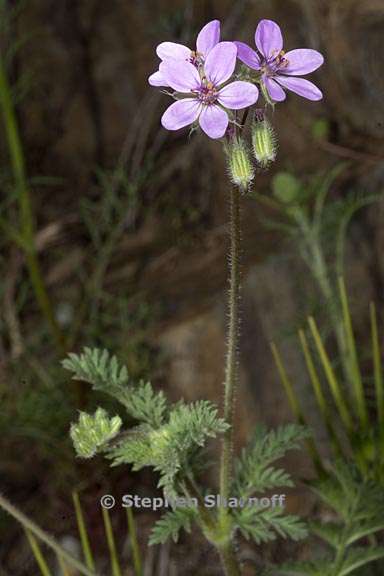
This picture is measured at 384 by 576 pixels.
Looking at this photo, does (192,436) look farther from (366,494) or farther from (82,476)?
(82,476)

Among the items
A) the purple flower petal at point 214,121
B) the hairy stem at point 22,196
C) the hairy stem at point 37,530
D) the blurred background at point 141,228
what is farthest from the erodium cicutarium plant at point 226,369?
the hairy stem at point 22,196

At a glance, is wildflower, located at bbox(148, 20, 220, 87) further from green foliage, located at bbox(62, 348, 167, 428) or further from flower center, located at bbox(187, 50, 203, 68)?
green foliage, located at bbox(62, 348, 167, 428)

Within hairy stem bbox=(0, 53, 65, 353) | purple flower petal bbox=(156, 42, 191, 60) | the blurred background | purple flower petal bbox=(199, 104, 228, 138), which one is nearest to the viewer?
purple flower petal bbox=(199, 104, 228, 138)

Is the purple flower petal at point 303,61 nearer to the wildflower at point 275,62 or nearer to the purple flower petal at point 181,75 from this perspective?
the wildflower at point 275,62

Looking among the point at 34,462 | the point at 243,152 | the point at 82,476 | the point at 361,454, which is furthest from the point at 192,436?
the point at 34,462

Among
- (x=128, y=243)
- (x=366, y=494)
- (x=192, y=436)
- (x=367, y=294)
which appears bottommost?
(x=366, y=494)

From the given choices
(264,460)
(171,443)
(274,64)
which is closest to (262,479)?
(264,460)

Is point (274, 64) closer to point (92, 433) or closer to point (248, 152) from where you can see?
point (248, 152)

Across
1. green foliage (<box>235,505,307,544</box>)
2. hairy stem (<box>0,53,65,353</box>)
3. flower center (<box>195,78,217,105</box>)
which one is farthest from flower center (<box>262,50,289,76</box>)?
hairy stem (<box>0,53,65,353</box>)
